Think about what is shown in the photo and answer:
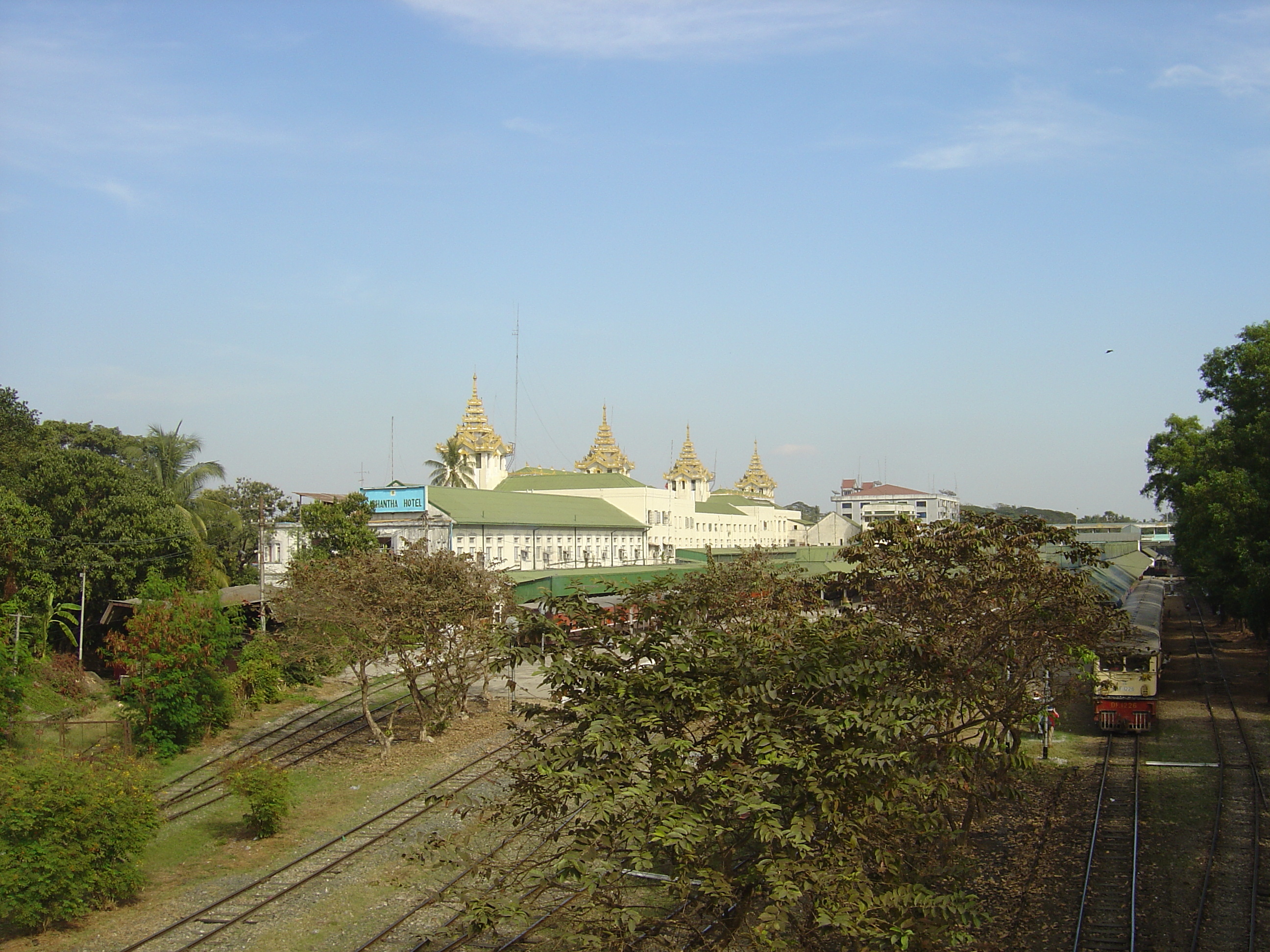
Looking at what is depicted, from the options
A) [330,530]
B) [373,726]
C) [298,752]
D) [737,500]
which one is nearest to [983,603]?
[373,726]

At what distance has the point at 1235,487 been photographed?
2673 centimetres

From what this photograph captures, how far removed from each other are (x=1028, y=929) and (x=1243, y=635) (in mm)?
Answer: 40434

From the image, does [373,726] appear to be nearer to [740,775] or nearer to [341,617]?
[341,617]

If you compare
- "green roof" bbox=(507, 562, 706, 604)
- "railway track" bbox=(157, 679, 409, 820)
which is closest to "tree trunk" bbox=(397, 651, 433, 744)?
"railway track" bbox=(157, 679, 409, 820)

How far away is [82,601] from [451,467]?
150 ft

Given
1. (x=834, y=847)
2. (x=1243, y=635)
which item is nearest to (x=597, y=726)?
(x=834, y=847)

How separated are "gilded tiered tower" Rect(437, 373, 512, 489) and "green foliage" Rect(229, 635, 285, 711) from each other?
194 ft

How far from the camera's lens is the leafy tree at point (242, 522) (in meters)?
48.2

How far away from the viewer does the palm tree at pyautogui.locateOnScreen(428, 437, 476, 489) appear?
251 ft

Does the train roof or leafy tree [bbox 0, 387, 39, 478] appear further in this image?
leafy tree [bbox 0, 387, 39, 478]

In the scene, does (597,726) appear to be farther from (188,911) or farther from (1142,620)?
(1142,620)

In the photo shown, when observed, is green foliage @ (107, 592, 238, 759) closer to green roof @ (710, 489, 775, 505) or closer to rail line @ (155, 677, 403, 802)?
rail line @ (155, 677, 403, 802)

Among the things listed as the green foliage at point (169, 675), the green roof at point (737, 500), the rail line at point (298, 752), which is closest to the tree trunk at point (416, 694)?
the rail line at point (298, 752)

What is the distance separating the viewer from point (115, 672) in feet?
99.1
